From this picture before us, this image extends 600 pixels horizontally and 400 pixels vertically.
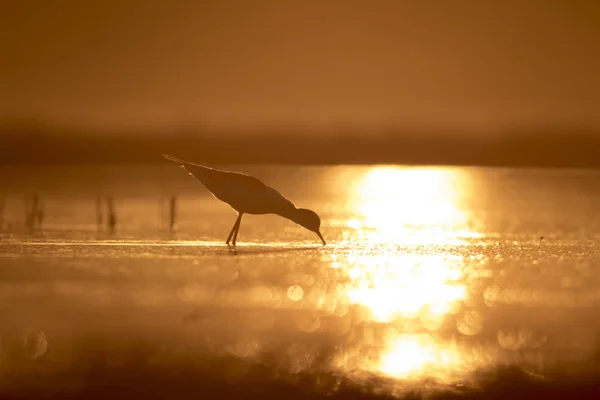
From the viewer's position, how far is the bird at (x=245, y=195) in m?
17.6

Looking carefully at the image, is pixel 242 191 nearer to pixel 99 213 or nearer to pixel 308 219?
pixel 308 219

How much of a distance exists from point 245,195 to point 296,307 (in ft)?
20.4

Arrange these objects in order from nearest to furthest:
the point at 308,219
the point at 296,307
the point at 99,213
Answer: the point at 296,307
the point at 308,219
the point at 99,213

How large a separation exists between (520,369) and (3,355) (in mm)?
4213

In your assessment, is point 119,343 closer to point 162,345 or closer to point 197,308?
point 162,345

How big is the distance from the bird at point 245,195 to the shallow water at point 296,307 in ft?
1.64

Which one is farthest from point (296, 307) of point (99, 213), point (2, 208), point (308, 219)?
point (2, 208)

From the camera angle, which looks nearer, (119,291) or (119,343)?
(119,343)

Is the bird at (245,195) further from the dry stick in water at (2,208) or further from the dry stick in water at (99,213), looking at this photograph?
the dry stick in water at (2,208)

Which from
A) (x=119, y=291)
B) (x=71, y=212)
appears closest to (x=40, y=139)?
(x=71, y=212)

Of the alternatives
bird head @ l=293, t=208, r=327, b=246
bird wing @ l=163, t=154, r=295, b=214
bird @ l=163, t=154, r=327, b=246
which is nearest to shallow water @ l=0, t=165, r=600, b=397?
bird head @ l=293, t=208, r=327, b=246

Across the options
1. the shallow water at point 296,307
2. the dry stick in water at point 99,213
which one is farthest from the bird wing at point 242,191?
the dry stick in water at point 99,213

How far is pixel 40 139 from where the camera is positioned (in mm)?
80750

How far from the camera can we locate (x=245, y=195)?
57.6ft
